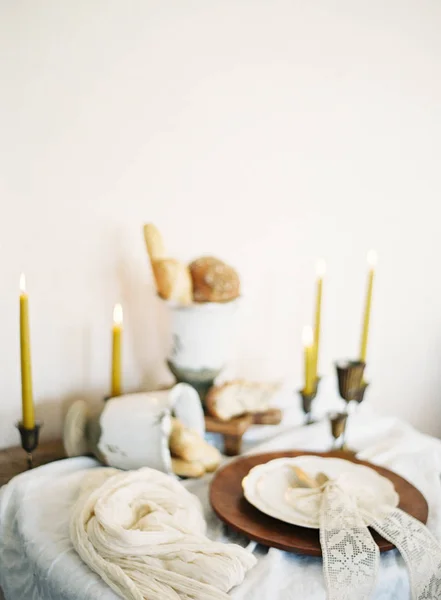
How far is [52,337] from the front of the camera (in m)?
0.99

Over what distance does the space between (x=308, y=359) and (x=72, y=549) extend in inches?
21.1

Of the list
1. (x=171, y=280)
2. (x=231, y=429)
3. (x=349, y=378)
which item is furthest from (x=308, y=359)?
(x=171, y=280)

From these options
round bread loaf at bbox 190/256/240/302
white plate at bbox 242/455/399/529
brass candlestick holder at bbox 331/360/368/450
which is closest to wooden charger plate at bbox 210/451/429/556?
white plate at bbox 242/455/399/529

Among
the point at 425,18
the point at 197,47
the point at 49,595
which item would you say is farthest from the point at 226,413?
the point at 425,18

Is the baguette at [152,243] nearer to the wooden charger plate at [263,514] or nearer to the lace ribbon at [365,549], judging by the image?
the wooden charger plate at [263,514]

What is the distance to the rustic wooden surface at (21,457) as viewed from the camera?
2.83 ft

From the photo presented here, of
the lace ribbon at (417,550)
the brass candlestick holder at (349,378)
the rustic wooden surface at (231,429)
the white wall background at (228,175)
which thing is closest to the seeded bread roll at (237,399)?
the rustic wooden surface at (231,429)

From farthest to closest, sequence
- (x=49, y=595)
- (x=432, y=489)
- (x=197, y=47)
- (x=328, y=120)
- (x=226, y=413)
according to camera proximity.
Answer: (x=328, y=120), (x=197, y=47), (x=226, y=413), (x=432, y=489), (x=49, y=595)

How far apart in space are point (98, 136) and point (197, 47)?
0.27 metres

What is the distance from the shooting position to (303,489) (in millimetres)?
725

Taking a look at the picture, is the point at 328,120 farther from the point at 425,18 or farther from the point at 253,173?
the point at 425,18

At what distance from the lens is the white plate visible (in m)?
0.68

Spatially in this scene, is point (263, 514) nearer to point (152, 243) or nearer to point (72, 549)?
point (72, 549)

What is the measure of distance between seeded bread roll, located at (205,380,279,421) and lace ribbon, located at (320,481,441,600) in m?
0.30
